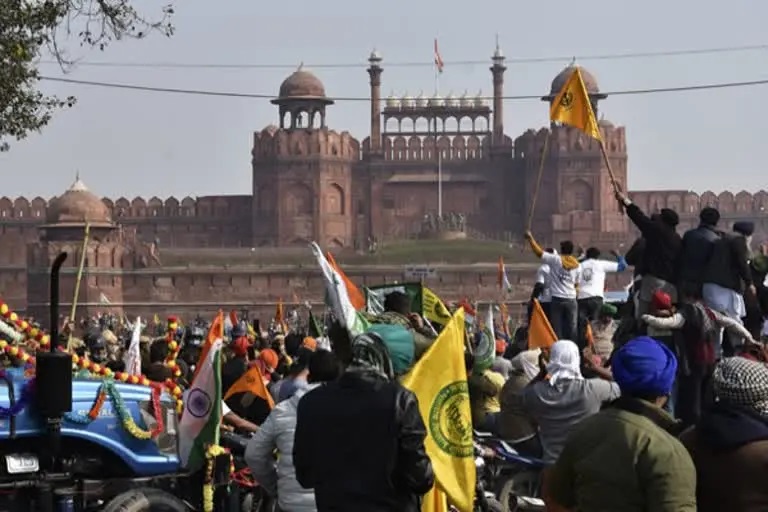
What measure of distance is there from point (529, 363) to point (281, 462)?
322 cm

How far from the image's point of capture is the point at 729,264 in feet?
26.9

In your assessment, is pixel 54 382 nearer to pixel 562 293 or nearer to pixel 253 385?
pixel 253 385

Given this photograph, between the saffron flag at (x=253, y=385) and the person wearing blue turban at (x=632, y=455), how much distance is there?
4079mm

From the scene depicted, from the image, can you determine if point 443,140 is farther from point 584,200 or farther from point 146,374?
point 146,374

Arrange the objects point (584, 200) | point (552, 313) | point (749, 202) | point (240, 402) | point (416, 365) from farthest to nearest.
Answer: point (749, 202)
point (584, 200)
point (552, 313)
point (240, 402)
point (416, 365)

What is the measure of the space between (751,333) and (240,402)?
2477 millimetres

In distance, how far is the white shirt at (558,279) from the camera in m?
10.9

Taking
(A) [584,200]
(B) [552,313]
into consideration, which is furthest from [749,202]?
(B) [552,313]

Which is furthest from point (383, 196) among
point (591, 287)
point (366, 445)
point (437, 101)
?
point (366, 445)

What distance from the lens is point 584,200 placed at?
63531 millimetres

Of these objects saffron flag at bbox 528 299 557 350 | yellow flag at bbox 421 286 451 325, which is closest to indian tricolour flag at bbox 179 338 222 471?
yellow flag at bbox 421 286 451 325

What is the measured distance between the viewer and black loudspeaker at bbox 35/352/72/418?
6129mm

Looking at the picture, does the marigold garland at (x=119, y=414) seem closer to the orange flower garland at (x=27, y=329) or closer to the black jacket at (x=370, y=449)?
the orange flower garland at (x=27, y=329)

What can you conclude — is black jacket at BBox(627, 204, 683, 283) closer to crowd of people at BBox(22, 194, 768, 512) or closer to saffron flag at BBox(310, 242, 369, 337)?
crowd of people at BBox(22, 194, 768, 512)
